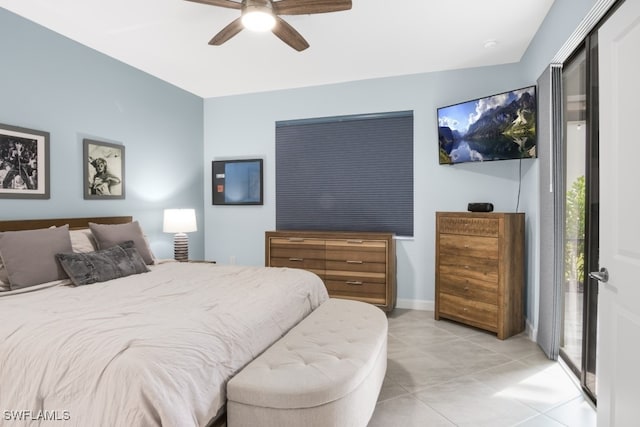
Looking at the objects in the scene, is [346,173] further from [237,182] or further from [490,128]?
[490,128]

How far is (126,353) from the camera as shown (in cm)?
136

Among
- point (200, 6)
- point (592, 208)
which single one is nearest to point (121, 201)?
point (200, 6)

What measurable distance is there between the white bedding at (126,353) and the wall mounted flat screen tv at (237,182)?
113 inches

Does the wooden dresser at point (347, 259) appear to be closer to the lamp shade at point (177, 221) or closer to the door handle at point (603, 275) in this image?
the lamp shade at point (177, 221)

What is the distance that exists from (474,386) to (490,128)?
2.44 metres

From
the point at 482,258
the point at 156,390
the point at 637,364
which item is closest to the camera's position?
the point at 156,390

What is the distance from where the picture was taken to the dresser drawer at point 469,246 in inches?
133

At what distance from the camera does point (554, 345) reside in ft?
9.21

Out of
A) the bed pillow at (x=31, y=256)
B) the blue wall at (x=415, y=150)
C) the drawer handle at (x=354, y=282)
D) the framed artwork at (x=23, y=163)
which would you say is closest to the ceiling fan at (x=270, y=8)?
the framed artwork at (x=23, y=163)

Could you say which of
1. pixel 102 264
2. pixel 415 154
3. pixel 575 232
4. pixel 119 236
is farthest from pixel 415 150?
pixel 102 264

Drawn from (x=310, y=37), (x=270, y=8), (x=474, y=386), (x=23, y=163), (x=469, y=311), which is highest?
(x=310, y=37)

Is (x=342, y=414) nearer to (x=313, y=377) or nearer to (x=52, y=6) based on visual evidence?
(x=313, y=377)

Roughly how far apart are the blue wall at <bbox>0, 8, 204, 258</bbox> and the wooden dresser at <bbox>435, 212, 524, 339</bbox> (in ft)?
10.9

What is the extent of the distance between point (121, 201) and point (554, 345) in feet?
14.1
